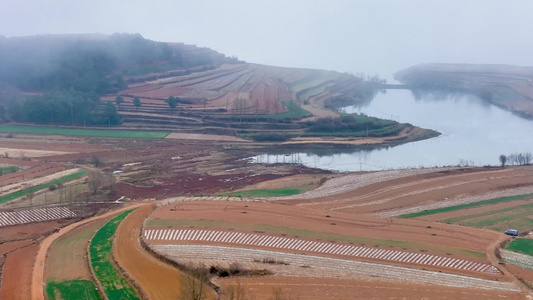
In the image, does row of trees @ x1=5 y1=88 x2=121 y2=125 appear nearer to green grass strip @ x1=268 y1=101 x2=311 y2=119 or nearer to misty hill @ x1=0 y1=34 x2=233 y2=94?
misty hill @ x1=0 y1=34 x2=233 y2=94

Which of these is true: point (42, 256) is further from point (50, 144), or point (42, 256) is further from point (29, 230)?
point (50, 144)

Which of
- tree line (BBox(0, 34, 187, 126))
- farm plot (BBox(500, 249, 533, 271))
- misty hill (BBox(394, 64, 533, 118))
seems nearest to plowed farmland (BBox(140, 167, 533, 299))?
farm plot (BBox(500, 249, 533, 271))

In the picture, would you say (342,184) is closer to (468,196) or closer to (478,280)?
(468,196)

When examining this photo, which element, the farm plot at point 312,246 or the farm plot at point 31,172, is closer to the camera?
the farm plot at point 312,246

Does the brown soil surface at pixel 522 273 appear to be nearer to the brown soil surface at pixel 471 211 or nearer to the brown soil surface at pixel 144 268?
the brown soil surface at pixel 471 211

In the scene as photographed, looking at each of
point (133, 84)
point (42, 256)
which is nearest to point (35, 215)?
point (42, 256)

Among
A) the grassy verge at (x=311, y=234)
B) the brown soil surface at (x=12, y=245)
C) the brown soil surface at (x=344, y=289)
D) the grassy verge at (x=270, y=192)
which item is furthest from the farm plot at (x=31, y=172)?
the brown soil surface at (x=344, y=289)
